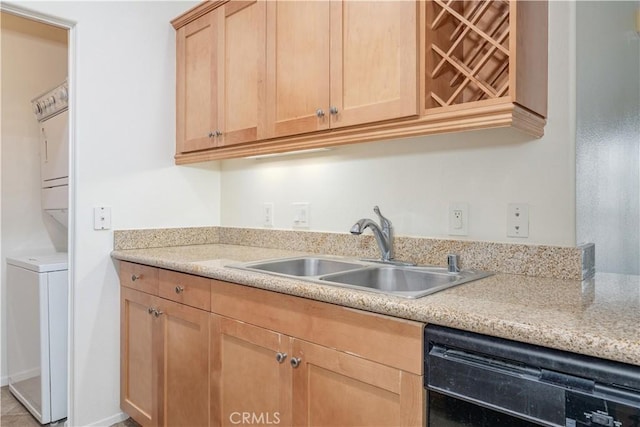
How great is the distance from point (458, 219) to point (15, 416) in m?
2.57

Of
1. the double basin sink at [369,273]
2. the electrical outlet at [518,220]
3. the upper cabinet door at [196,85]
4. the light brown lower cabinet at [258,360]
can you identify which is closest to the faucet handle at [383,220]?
the double basin sink at [369,273]

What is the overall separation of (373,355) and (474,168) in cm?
83

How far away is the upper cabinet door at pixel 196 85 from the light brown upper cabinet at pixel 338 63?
0.47 m

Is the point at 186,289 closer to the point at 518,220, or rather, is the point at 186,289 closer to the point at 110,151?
the point at 110,151

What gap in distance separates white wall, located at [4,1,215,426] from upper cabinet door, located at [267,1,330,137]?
2.82 ft

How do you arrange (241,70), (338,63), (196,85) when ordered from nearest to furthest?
(338,63) < (241,70) < (196,85)

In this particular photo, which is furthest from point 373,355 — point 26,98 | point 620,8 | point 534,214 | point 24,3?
point 26,98

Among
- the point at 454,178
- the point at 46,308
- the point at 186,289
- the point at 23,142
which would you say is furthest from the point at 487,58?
the point at 23,142

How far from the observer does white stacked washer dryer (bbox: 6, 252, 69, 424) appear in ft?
7.00

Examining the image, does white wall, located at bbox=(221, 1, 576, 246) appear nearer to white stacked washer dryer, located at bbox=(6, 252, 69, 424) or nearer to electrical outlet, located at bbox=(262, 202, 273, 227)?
electrical outlet, located at bbox=(262, 202, 273, 227)

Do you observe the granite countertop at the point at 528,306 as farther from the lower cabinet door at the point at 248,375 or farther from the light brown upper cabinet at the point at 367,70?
the light brown upper cabinet at the point at 367,70

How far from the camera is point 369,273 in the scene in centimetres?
157

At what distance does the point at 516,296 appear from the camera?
1.06 m

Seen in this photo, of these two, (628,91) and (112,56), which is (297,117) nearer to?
(112,56)
